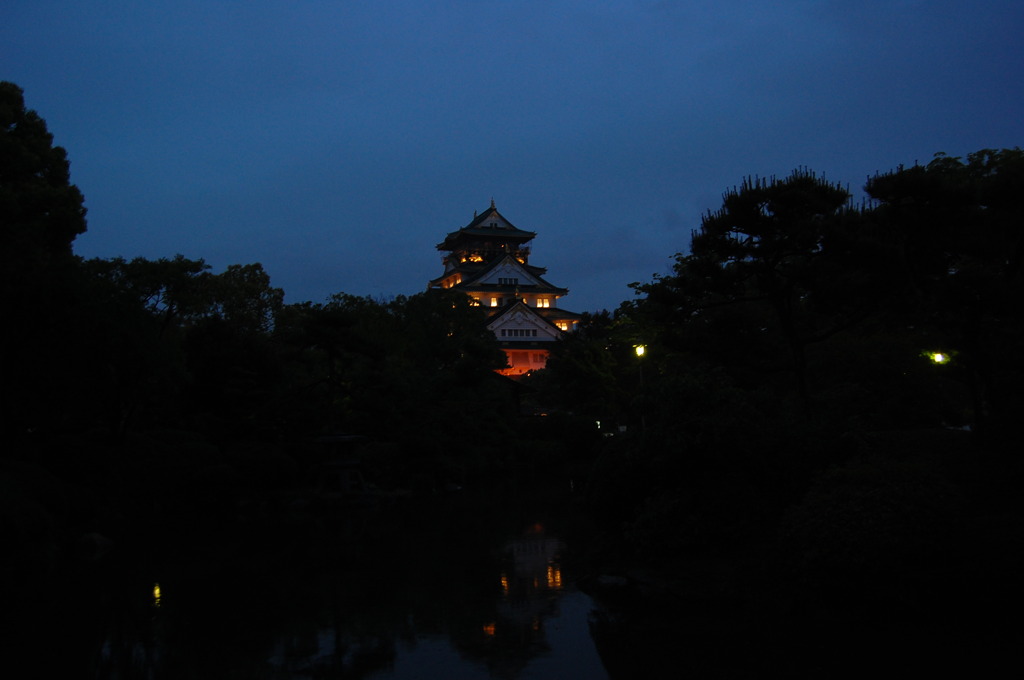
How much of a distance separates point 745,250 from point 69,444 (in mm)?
16275

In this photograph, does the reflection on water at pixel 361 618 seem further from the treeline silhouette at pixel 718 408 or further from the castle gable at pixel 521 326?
the castle gable at pixel 521 326

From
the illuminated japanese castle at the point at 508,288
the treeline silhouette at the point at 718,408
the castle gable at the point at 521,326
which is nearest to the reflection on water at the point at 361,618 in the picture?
the treeline silhouette at the point at 718,408

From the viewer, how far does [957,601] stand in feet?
28.4

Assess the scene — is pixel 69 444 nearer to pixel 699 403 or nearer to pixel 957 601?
pixel 699 403

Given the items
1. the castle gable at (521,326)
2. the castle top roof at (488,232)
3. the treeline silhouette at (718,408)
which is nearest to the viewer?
the treeline silhouette at (718,408)

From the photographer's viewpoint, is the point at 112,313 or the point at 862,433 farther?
the point at 112,313

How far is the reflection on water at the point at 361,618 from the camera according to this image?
28.0 ft

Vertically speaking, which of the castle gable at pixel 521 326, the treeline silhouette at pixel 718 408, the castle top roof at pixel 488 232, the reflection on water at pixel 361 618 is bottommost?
the reflection on water at pixel 361 618

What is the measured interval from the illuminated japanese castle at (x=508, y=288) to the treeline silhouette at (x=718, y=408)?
27209 mm

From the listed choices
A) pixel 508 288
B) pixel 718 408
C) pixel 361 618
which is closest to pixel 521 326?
pixel 508 288

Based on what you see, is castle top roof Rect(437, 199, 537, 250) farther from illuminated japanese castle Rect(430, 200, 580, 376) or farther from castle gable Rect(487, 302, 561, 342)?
castle gable Rect(487, 302, 561, 342)

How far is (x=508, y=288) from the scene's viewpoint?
217ft

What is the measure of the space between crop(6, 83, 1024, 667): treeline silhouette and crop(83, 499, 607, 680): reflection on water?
6.24 feet

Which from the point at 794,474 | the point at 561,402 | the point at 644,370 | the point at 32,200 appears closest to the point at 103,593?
the point at 32,200
